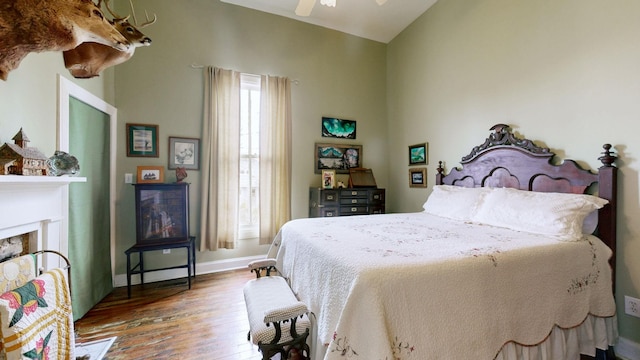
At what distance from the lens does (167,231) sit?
8.87 ft

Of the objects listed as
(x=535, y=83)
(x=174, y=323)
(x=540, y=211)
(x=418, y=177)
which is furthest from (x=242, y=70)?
(x=540, y=211)

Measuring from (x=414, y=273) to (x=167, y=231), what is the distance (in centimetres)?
269

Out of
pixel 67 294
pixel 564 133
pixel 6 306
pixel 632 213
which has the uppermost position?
pixel 564 133

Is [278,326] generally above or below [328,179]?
below

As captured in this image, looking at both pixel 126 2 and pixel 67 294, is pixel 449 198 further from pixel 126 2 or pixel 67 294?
pixel 126 2

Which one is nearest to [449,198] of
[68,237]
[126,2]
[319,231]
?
[319,231]

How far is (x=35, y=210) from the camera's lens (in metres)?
1.49

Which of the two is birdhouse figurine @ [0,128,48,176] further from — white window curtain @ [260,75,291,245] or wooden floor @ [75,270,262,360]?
white window curtain @ [260,75,291,245]

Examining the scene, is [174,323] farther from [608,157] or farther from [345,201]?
[608,157]

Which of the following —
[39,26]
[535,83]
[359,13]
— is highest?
[359,13]

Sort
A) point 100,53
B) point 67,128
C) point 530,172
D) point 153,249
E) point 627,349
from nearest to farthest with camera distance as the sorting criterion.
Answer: point 100,53
point 627,349
point 67,128
point 530,172
point 153,249

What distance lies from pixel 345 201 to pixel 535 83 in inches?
91.0

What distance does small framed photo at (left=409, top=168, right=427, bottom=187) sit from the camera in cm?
334

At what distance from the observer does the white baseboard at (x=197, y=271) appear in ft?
9.01
